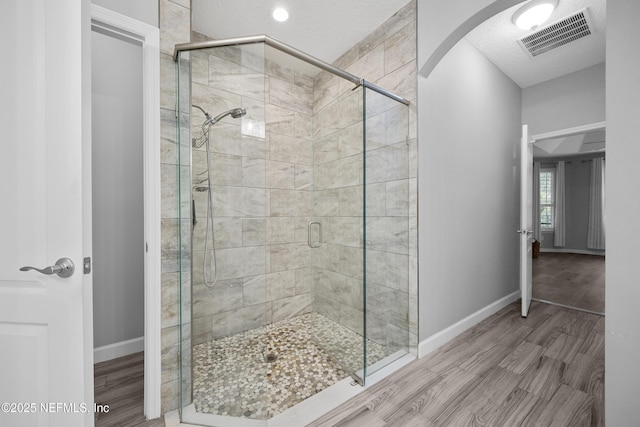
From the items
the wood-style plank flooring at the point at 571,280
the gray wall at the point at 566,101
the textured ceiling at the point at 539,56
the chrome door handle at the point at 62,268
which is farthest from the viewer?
the wood-style plank flooring at the point at 571,280

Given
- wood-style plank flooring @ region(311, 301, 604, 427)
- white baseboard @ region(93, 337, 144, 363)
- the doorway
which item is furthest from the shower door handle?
the doorway

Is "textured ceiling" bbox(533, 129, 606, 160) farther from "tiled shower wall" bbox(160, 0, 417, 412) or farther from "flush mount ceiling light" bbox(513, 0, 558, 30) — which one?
"tiled shower wall" bbox(160, 0, 417, 412)

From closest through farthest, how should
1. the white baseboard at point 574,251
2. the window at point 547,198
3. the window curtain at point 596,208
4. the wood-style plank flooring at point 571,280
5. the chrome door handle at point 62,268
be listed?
the chrome door handle at point 62,268
the wood-style plank flooring at point 571,280
the window curtain at point 596,208
the white baseboard at point 574,251
the window at point 547,198

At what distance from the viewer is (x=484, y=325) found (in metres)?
2.68

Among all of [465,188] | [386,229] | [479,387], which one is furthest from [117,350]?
[465,188]

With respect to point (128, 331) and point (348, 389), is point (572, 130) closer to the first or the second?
point (348, 389)

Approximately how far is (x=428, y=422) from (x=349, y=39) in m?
3.13

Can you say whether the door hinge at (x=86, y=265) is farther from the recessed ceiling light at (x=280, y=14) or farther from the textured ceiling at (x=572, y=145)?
the textured ceiling at (x=572, y=145)

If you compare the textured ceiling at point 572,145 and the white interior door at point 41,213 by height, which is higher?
the textured ceiling at point 572,145

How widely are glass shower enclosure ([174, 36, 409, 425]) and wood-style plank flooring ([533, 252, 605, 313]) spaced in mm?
2851

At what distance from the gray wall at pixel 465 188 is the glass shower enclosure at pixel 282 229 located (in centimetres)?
23

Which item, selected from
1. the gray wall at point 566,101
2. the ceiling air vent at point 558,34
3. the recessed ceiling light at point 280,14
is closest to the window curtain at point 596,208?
the gray wall at point 566,101

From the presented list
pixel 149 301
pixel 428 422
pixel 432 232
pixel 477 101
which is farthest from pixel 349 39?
pixel 428 422

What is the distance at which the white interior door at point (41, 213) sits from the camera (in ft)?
3.25
